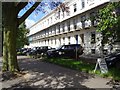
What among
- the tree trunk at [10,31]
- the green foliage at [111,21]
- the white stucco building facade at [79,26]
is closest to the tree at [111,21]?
the green foliage at [111,21]

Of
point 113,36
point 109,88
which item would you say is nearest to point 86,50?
point 113,36

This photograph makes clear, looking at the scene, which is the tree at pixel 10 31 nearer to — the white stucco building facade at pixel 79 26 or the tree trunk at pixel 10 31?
the tree trunk at pixel 10 31

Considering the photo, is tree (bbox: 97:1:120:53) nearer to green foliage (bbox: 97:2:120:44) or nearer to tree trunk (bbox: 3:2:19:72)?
green foliage (bbox: 97:2:120:44)

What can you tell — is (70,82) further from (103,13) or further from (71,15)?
(71,15)

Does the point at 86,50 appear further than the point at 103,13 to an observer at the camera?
Yes

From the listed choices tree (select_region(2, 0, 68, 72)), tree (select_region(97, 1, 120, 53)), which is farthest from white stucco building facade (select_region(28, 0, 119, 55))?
tree (select_region(97, 1, 120, 53))

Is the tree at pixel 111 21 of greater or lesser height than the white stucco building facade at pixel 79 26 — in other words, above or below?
below

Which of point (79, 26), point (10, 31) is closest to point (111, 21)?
point (10, 31)

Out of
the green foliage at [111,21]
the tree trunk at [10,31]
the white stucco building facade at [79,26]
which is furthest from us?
the white stucco building facade at [79,26]

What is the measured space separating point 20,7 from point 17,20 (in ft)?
2.96

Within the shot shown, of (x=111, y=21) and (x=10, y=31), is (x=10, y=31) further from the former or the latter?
(x=111, y=21)

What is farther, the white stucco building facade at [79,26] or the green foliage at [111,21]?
the white stucco building facade at [79,26]

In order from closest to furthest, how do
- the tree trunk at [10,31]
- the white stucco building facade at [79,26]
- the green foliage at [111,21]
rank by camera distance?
the green foliage at [111,21], the tree trunk at [10,31], the white stucco building facade at [79,26]

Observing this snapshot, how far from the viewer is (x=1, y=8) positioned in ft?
46.3
